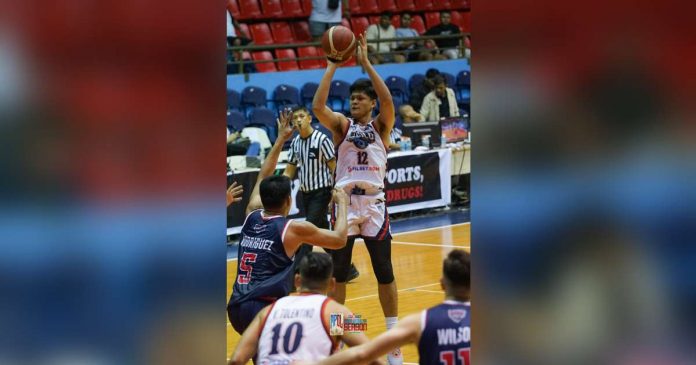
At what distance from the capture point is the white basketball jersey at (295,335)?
469 centimetres

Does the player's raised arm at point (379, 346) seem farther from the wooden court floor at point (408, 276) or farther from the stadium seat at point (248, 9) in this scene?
the stadium seat at point (248, 9)

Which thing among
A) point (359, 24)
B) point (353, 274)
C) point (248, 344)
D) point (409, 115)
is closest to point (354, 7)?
point (359, 24)

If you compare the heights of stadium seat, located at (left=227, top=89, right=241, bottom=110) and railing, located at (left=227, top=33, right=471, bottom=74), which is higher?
railing, located at (left=227, top=33, right=471, bottom=74)

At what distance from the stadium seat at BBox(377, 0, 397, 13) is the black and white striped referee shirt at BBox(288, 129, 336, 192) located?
10.7 metres

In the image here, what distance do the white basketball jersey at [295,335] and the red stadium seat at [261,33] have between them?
562 inches

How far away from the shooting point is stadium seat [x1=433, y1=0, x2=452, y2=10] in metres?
22.9

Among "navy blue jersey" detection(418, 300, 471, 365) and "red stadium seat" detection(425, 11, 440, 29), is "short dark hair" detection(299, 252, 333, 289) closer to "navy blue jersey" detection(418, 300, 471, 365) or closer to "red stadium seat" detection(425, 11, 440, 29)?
"navy blue jersey" detection(418, 300, 471, 365)

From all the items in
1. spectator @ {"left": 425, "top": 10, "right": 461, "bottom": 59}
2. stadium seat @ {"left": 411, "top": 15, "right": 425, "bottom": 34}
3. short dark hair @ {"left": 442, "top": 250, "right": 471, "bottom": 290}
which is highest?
stadium seat @ {"left": 411, "top": 15, "right": 425, "bottom": 34}

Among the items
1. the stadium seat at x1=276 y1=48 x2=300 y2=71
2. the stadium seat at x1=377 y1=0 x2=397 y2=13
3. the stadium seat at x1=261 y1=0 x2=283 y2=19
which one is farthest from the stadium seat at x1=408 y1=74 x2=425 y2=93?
the stadium seat at x1=377 y1=0 x2=397 y2=13

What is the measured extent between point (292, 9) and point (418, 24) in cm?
350
